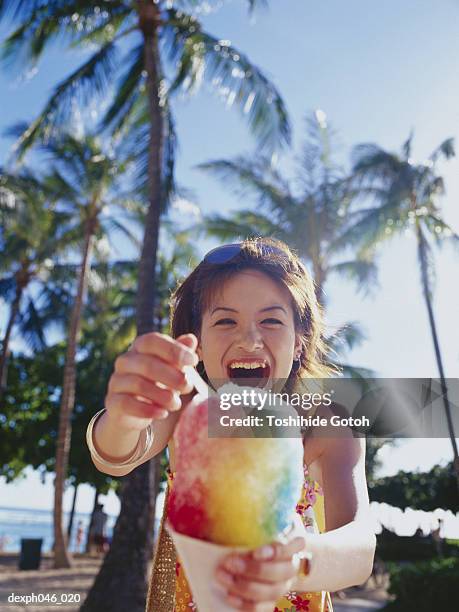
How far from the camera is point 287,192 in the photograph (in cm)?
1514

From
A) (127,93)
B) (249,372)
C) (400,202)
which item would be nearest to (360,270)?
(400,202)

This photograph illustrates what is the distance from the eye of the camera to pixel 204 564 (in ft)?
2.30

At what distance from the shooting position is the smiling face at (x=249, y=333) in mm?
1198

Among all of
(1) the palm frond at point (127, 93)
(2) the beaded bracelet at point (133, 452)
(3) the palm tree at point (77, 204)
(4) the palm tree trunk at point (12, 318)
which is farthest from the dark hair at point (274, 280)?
(4) the palm tree trunk at point (12, 318)

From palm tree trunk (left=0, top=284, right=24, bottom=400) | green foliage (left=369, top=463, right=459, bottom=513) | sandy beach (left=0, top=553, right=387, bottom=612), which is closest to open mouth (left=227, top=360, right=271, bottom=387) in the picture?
sandy beach (left=0, top=553, right=387, bottom=612)

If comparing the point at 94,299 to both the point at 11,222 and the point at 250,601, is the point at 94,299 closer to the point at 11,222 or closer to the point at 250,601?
the point at 11,222

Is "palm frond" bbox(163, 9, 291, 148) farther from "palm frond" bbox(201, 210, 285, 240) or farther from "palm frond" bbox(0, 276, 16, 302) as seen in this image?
"palm frond" bbox(0, 276, 16, 302)

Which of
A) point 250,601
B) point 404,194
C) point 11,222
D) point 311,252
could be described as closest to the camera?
point 250,601

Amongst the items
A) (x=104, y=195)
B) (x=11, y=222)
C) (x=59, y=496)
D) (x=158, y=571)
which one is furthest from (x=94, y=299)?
(x=158, y=571)

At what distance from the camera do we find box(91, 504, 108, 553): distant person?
19.9 m

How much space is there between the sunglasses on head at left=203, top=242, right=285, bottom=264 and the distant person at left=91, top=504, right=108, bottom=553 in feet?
68.0

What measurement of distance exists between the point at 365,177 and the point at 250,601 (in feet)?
51.6

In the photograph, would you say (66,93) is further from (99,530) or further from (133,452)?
(99,530)

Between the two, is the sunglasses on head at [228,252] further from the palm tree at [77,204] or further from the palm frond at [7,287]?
the palm frond at [7,287]
